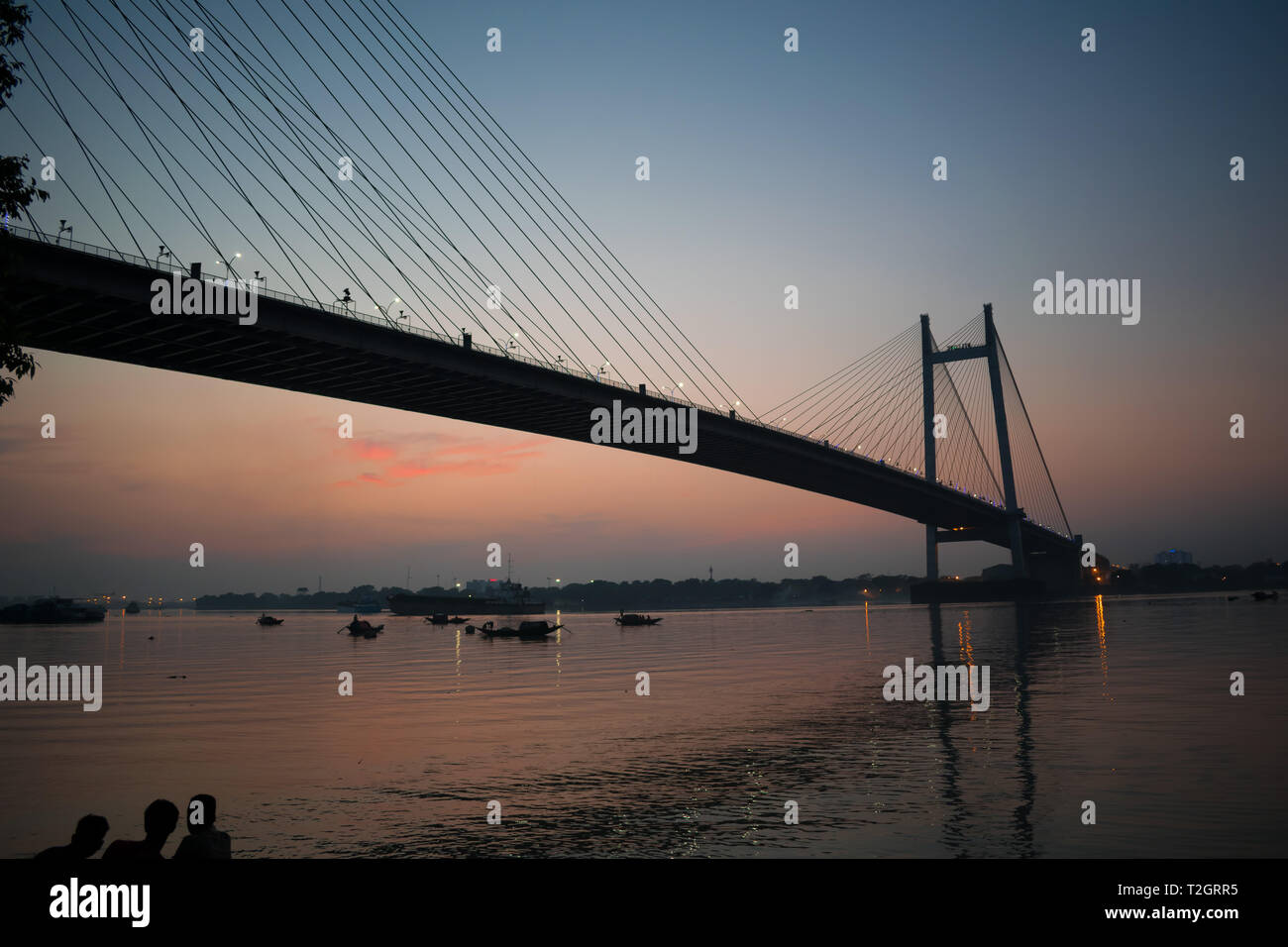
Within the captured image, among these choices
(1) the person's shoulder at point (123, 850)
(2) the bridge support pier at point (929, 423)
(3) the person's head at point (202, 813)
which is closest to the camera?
(1) the person's shoulder at point (123, 850)

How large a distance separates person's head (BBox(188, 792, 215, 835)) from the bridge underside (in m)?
8.06

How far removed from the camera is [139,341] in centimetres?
4375

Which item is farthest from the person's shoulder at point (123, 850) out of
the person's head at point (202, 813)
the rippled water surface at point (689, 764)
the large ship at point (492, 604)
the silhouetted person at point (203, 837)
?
the large ship at point (492, 604)

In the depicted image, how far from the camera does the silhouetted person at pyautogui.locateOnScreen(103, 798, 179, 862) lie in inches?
325

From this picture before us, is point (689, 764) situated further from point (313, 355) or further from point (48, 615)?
point (48, 615)

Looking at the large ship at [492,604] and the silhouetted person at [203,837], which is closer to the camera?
the silhouetted person at [203,837]

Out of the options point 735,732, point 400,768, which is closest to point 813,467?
point 735,732

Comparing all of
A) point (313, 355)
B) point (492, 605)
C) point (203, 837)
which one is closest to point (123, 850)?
point (203, 837)

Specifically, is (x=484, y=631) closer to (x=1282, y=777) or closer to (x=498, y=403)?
(x=498, y=403)

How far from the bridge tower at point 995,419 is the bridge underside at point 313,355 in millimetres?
49524

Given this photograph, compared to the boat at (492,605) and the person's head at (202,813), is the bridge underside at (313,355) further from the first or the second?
the boat at (492,605)

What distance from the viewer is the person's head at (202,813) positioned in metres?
9.18

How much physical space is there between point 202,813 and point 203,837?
0.76 ft
